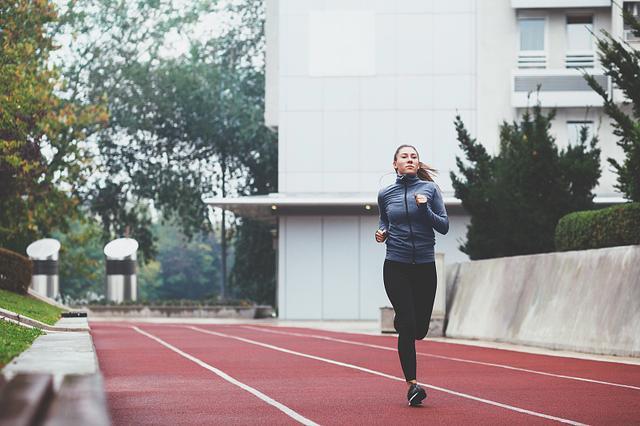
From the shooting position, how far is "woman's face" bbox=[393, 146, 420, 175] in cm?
1138

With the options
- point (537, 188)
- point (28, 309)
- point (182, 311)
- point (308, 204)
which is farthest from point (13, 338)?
point (182, 311)

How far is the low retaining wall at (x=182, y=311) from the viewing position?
57.3 meters

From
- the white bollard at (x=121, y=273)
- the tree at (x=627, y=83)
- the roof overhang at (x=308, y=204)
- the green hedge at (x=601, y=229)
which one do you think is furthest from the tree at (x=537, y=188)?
the white bollard at (x=121, y=273)

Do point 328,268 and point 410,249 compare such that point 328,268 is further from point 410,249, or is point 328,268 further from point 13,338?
point 410,249

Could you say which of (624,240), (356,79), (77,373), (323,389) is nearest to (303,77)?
(356,79)

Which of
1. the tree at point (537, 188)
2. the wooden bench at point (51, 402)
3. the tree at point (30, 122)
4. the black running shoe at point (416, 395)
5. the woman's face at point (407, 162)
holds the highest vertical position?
the tree at point (30, 122)

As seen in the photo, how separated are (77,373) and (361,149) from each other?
43979 millimetres

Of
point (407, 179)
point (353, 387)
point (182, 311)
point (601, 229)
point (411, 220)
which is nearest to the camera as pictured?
point (411, 220)

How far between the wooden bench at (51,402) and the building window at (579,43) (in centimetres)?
4585

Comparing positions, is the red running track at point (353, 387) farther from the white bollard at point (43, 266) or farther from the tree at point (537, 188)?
the white bollard at point (43, 266)

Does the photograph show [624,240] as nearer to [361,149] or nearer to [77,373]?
[77,373]

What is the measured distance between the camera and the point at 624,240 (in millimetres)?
21297

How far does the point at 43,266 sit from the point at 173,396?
4477 cm

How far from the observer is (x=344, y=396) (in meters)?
12.0
